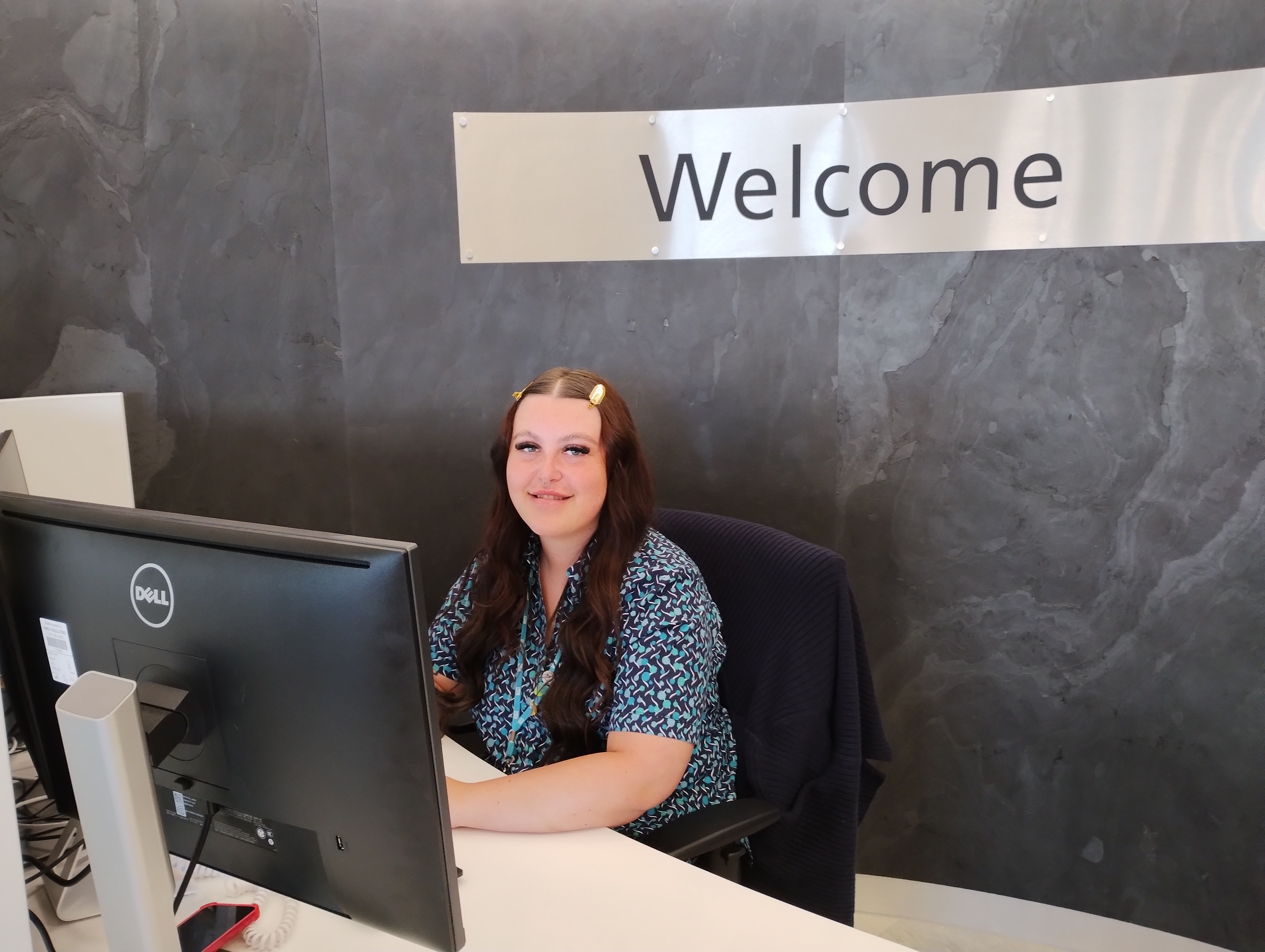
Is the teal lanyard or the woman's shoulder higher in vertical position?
the woman's shoulder

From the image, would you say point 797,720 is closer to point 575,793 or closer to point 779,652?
point 779,652

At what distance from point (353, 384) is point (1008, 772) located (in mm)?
1863

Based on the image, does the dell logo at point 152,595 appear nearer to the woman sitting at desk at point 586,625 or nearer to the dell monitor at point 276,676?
the dell monitor at point 276,676

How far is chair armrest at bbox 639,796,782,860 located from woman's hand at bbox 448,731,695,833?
2.6 inches

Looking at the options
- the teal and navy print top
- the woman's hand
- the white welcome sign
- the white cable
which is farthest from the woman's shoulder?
the white welcome sign

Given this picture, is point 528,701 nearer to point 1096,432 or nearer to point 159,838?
point 159,838

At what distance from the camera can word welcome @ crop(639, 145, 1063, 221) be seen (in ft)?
6.70

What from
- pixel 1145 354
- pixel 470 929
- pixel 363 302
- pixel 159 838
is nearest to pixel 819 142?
pixel 1145 354

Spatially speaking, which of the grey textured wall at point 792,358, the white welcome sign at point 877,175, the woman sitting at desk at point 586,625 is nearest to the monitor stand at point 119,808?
the woman sitting at desk at point 586,625

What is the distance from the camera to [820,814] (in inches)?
62.8

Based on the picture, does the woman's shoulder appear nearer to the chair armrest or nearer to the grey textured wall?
the chair armrest

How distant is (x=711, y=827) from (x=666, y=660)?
0.26 meters

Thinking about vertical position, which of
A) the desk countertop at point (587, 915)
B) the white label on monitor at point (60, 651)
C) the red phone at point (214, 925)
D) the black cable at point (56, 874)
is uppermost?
the white label on monitor at point (60, 651)

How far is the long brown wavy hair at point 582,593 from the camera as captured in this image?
4.98ft
